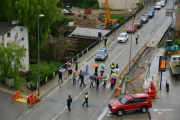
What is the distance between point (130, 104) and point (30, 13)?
930 inches

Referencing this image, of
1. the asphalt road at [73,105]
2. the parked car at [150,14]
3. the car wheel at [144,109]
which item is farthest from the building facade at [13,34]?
the parked car at [150,14]

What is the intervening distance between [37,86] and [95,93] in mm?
6923

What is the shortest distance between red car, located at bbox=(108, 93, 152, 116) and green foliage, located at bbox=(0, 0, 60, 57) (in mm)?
22378

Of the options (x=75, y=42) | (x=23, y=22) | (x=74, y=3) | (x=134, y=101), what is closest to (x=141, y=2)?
(x=74, y=3)

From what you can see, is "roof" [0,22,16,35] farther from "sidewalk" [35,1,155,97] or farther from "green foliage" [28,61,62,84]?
"sidewalk" [35,1,155,97]

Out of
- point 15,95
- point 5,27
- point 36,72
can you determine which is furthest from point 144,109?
point 5,27

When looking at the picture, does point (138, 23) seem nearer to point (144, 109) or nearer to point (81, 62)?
point (81, 62)


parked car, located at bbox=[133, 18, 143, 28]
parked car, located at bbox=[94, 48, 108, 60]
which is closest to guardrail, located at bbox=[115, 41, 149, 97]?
parked car, located at bbox=[94, 48, 108, 60]

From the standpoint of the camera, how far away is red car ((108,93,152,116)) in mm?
33844

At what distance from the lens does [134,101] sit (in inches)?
1342

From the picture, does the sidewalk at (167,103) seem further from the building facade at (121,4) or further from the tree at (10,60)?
the building facade at (121,4)

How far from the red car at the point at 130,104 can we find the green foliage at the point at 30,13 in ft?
73.4

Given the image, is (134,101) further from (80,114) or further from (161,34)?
(161,34)

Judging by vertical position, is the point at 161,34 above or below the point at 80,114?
above
